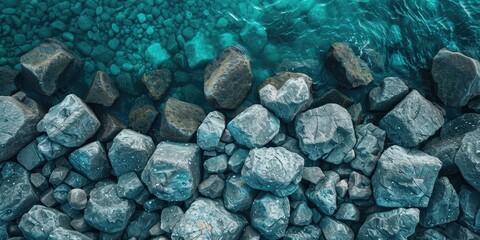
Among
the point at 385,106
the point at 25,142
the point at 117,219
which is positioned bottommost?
the point at 117,219

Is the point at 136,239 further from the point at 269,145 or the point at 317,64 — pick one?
the point at 317,64

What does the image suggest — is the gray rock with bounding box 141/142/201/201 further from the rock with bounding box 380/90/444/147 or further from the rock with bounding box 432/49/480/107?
the rock with bounding box 432/49/480/107

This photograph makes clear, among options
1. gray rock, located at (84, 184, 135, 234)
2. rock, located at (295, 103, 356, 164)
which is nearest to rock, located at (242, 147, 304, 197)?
rock, located at (295, 103, 356, 164)

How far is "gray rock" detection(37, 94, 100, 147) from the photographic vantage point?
17.3 ft

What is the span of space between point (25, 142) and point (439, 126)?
5.81 m

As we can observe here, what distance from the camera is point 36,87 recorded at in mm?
5781

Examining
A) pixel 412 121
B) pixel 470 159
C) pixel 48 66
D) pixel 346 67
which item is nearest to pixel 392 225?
pixel 470 159

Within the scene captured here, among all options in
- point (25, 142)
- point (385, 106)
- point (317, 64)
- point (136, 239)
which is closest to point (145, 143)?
point (136, 239)

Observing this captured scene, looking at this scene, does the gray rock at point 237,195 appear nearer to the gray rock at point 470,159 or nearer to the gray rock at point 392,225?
the gray rock at point 392,225

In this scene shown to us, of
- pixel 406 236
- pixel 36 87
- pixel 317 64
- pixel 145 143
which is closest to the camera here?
pixel 406 236

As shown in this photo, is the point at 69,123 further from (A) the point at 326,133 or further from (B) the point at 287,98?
(A) the point at 326,133

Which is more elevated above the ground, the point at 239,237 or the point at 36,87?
the point at 36,87

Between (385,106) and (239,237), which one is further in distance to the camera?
(385,106)

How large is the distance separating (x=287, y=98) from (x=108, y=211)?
2.76 meters
